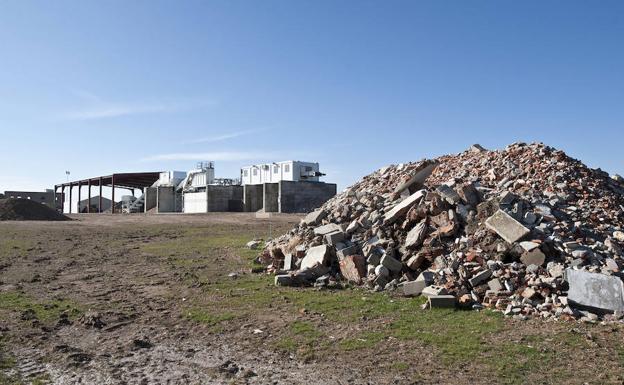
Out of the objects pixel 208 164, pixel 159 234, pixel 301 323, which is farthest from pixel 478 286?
pixel 208 164

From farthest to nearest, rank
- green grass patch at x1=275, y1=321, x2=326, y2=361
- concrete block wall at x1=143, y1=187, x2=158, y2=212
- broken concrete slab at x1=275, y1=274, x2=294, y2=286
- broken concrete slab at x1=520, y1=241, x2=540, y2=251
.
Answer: concrete block wall at x1=143, y1=187, x2=158, y2=212 < broken concrete slab at x1=275, y1=274, x2=294, y2=286 < broken concrete slab at x1=520, y1=241, x2=540, y2=251 < green grass patch at x1=275, y1=321, x2=326, y2=361

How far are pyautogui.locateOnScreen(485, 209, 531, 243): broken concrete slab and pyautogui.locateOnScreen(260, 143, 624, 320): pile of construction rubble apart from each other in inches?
0.8

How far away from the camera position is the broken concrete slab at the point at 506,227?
8.19 m

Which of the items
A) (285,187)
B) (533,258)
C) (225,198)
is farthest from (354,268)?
(225,198)

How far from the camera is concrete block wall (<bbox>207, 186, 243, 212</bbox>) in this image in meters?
51.5

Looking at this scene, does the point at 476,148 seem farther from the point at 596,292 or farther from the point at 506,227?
the point at 596,292

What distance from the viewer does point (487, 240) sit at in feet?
28.1

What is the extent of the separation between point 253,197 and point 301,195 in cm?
967

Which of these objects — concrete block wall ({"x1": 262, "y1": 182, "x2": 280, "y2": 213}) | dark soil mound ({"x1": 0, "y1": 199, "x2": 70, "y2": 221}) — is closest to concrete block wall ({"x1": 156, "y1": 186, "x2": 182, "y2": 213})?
concrete block wall ({"x1": 262, "y1": 182, "x2": 280, "y2": 213})

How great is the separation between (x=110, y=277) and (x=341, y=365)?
318 inches

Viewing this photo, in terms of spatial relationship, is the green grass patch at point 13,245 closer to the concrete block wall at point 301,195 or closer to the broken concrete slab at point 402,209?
the broken concrete slab at point 402,209

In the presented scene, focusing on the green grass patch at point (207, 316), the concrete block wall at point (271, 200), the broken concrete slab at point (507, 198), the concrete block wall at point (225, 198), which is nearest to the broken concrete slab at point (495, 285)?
the broken concrete slab at point (507, 198)

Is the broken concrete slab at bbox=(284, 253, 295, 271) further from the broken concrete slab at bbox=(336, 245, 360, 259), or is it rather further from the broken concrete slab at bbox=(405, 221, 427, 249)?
the broken concrete slab at bbox=(405, 221, 427, 249)

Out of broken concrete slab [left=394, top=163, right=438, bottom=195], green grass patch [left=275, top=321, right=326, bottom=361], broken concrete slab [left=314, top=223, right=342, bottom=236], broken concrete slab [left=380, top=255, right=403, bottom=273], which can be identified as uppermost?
broken concrete slab [left=394, top=163, right=438, bottom=195]
